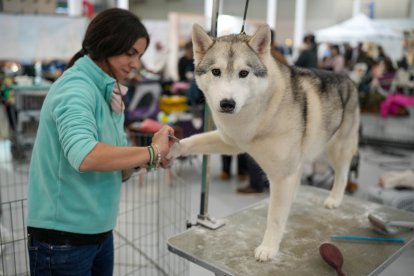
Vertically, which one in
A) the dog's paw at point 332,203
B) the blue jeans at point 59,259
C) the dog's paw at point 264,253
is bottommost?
the dog's paw at point 332,203

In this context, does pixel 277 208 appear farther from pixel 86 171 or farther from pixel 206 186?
pixel 86 171

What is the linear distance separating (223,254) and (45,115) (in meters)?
0.95

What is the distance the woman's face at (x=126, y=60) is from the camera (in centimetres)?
145

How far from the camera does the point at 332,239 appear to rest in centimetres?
190

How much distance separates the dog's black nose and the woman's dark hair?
0.41 metres

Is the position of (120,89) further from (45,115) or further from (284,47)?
(284,47)

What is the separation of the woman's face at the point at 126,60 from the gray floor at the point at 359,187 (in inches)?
69.6

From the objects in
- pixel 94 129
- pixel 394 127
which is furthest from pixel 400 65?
pixel 94 129

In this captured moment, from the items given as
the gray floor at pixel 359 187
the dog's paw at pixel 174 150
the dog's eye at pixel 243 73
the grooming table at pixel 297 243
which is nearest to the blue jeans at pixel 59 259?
the grooming table at pixel 297 243

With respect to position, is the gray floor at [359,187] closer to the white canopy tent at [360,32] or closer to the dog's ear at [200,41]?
the dog's ear at [200,41]

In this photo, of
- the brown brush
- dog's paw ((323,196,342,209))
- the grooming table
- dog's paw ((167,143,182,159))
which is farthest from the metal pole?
dog's paw ((323,196,342,209))

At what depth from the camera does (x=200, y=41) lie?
1.66 metres

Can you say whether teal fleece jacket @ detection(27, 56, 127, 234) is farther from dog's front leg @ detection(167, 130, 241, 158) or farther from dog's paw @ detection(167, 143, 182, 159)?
dog's front leg @ detection(167, 130, 241, 158)

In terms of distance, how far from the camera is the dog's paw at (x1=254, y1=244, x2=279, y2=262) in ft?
5.38
